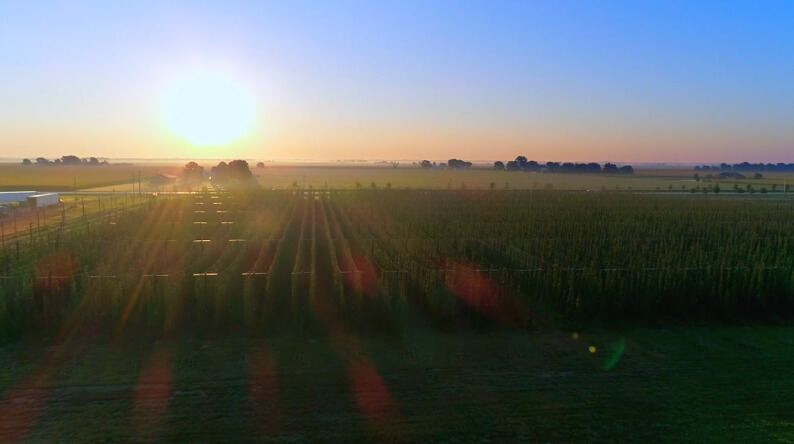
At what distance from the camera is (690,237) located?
16.1 m

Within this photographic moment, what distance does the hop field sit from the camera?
7.80m

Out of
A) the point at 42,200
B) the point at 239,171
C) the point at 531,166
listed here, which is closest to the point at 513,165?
the point at 531,166

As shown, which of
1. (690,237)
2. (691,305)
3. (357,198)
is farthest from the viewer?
(357,198)

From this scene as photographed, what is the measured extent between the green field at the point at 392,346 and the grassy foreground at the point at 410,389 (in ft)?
0.08

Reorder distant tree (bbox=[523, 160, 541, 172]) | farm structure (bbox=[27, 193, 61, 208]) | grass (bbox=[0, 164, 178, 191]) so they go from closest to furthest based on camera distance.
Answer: farm structure (bbox=[27, 193, 61, 208])
grass (bbox=[0, 164, 178, 191])
distant tree (bbox=[523, 160, 541, 172])

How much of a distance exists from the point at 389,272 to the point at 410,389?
3.03 m

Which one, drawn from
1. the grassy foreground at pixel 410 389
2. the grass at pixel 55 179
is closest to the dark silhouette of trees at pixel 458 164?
the grass at pixel 55 179

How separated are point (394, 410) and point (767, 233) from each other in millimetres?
15998

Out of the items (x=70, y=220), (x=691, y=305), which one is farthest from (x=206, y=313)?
(x=70, y=220)

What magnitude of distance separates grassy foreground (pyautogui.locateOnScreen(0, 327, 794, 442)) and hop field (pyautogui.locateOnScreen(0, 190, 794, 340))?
25.2 inches

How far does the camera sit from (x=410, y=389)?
5801 mm


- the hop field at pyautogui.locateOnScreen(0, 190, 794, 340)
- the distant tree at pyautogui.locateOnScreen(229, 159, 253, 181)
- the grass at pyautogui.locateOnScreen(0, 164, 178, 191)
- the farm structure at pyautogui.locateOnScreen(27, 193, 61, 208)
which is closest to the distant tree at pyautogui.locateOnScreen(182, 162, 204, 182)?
the distant tree at pyautogui.locateOnScreen(229, 159, 253, 181)

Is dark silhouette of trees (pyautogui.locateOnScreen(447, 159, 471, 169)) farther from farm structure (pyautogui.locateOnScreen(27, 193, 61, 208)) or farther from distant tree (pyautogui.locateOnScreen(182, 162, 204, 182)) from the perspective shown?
farm structure (pyautogui.locateOnScreen(27, 193, 61, 208))

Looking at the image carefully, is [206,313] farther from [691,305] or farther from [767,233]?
[767,233]
